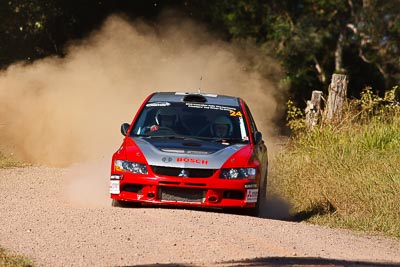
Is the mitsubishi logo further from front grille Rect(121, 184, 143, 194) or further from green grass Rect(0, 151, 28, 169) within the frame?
green grass Rect(0, 151, 28, 169)

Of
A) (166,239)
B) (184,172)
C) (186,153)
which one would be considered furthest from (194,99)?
(166,239)

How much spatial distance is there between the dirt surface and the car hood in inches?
23.0

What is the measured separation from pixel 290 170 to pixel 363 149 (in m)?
1.22

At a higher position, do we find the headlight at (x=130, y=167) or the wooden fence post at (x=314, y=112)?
the wooden fence post at (x=314, y=112)

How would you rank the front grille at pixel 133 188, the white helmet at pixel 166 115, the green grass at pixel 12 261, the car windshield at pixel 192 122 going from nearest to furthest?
the green grass at pixel 12 261, the front grille at pixel 133 188, the car windshield at pixel 192 122, the white helmet at pixel 166 115

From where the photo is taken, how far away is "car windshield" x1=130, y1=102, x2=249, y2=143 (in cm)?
1489

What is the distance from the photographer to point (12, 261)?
33.8 feet

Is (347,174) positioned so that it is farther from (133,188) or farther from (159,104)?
(133,188)

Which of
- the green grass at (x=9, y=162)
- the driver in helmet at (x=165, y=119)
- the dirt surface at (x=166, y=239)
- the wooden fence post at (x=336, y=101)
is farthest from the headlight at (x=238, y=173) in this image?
the green grass at (x=9, y=162)

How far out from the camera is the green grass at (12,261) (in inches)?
400

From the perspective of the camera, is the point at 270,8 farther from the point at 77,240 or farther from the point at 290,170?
the point at 77,240

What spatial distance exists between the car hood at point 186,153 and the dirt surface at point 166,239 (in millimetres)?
584

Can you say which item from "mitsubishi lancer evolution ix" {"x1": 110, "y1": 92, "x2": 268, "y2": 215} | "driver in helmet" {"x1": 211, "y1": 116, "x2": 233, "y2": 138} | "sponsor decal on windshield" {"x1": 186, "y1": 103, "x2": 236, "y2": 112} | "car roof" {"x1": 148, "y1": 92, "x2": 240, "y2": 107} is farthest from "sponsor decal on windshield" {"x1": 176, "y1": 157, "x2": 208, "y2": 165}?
"car roof" {"x1": 148, "y1": 92, "x2": 240, "y2": 107}

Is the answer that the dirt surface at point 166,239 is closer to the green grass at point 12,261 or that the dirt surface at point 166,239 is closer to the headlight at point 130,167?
the green grass at point 12,261
